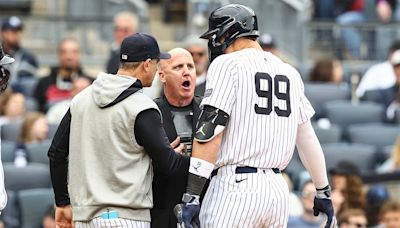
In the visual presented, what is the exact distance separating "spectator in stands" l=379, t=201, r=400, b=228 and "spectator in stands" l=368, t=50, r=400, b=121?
11.6 ft

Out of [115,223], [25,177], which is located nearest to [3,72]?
[115,223]

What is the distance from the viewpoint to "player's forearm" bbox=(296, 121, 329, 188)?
7484mm

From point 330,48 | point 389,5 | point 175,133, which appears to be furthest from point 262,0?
point 175,133

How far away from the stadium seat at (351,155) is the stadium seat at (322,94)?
1058 millimetres

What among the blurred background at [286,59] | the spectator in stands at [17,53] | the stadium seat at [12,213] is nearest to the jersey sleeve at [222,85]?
the blurred background at [286,59]

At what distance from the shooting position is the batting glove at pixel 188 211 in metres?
6.91

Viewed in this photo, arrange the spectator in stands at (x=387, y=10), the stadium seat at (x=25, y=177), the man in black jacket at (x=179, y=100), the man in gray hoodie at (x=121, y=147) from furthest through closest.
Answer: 1. the spectator in stands at (x=387, y=10)
2. the stadium seat at (x=25, y=177)
3. the man in black jacket at (x=179, y=100)
4. the man in gray hoodie at (x=121, y=147)

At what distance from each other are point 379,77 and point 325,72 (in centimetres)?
73

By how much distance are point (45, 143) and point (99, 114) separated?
18.1ft

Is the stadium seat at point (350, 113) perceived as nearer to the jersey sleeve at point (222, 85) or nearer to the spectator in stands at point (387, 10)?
the spectator in stands at point (387, 10)

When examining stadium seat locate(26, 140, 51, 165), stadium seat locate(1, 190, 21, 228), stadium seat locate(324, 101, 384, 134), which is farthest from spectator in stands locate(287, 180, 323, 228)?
stadium seat locate(324, 101, 384, 134)

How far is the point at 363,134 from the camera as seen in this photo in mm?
13859

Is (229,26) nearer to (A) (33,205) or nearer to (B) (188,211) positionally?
(B) (188,211)

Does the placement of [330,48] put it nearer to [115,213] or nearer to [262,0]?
[262,0]
